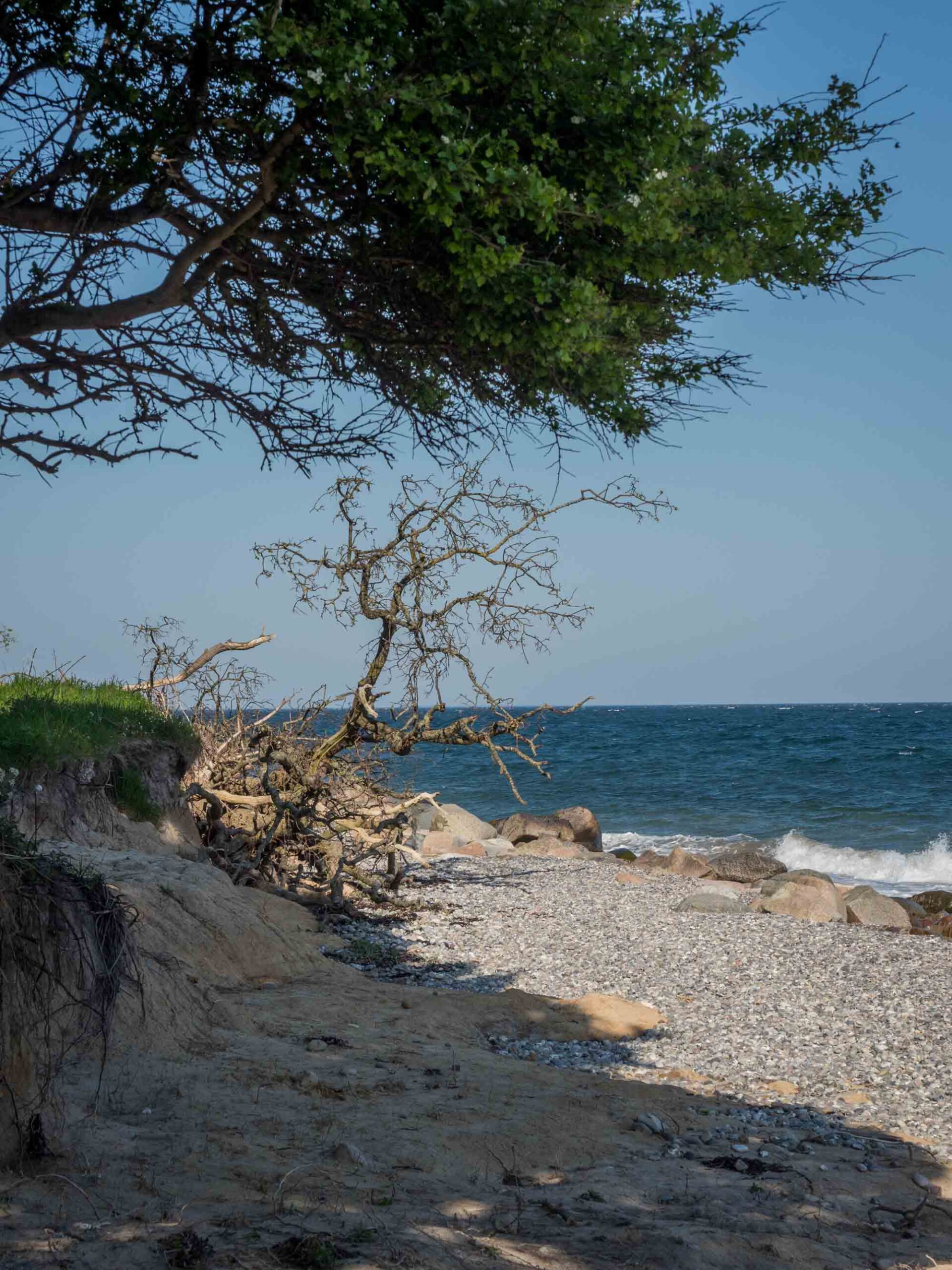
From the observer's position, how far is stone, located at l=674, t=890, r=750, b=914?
46.0ft

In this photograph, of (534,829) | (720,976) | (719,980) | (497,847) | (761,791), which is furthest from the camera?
(761,791)

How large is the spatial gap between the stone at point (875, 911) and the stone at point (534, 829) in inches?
330

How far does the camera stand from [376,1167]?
→ 450 cm

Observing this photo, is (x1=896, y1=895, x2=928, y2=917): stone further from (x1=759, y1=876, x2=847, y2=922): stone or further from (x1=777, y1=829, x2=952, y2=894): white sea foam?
(x1=777, y1=829, x2=952, y2=894): white sea foam

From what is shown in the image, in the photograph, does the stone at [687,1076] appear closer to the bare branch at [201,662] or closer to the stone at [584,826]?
the bare branch at [201,662]

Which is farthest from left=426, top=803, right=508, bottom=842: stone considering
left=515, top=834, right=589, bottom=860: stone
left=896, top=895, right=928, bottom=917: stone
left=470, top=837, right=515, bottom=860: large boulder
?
left=896, top=895, right=928, bottom=917: stone

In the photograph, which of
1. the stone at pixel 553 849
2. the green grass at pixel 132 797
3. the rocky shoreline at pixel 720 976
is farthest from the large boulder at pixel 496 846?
the green grass at pixel 132 797

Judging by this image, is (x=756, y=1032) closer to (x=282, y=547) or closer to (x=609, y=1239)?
(x=609, y=1239)

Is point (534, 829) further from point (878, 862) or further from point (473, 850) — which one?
point (878, 862)

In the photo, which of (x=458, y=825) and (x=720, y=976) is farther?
(x=458, y=825)

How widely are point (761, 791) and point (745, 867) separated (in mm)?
16494

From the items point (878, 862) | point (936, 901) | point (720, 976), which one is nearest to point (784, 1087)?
point (720, 976)

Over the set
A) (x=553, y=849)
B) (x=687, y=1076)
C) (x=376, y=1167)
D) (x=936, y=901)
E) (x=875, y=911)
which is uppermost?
(x=376, y=1167)

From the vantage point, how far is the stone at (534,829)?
24094 mm
